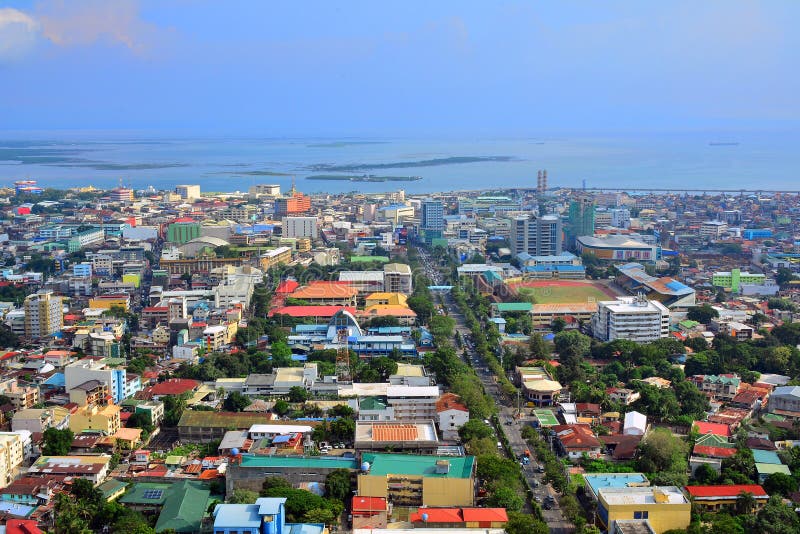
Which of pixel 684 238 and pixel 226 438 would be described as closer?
pixel 226 438

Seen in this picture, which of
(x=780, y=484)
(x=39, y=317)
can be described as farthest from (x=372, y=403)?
(x=39, y=317)

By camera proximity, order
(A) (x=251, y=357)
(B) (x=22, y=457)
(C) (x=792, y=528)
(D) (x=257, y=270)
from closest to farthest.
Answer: (C) (x=792, y=528)
(B) (x=22, y=457)
(A) (x=251, y=357)
(D) (x=257, y=270)

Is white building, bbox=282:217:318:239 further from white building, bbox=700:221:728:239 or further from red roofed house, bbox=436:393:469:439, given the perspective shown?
red roofed house, bbox=436:393:469:439

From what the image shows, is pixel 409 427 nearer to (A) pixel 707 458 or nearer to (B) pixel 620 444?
(B) pixel 620 444

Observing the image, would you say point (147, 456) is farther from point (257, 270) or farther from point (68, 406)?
point (257, 270)

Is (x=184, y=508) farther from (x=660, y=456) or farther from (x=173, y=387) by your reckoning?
(x=660, y=456)

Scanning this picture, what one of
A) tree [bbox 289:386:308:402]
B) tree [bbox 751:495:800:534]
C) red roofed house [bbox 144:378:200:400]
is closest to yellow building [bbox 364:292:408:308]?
red roofed house [bbox 144:378:200:400]

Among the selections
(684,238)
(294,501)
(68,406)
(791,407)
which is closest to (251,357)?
(68,406)

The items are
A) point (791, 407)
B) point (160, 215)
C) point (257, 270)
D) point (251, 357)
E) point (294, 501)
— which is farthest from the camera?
point (160, 215)
